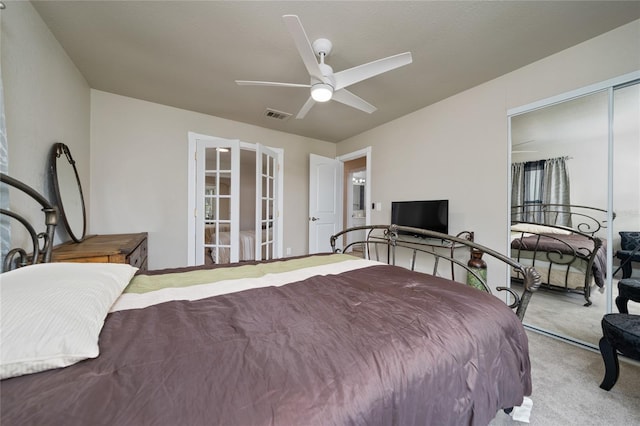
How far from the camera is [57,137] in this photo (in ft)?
6.56

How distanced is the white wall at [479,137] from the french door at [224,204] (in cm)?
190

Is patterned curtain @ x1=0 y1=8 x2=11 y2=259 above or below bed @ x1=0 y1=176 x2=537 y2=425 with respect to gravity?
above

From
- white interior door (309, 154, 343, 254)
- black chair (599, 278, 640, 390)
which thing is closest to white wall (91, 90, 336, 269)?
white interior door (309, 154, 343, 254)

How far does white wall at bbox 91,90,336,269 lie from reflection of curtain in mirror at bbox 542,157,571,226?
393cm

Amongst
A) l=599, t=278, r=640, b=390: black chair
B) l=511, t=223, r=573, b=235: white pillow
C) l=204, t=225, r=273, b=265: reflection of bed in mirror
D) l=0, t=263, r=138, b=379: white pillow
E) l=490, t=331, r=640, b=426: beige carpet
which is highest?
l=511, t=223, r=573, b=235: white pillow

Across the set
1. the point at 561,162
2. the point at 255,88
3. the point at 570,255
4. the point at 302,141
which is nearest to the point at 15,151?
the point at 255,88

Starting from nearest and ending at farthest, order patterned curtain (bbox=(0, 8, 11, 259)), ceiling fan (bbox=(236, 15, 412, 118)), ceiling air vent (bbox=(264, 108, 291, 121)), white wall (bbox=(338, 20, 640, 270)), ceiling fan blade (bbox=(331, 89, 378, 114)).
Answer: patterned curtain (bbox=(0, 8, 11, 259)) < ceiling fan (bbox=(236, 15, 412, 118)) < white wall (bbox=(338, 20, 640, 270)) < ceiling fan blade (bbox=(331, 89, 378, 114)) < ceiling air vent (bbox=(264, 108, 291, 121))

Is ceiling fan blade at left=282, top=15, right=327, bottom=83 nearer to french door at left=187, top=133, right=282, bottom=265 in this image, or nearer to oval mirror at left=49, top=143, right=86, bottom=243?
french door at left=187, top=133, right=282, bottom=265

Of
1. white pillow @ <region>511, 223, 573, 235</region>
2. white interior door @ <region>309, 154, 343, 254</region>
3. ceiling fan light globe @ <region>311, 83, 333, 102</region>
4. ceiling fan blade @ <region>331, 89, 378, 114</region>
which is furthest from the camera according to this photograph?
white interior door @ <region>309, 154, 343, 254</region>

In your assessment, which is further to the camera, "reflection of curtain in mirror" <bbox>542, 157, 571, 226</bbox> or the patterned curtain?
"reflection of curtain in mirror" <bbox>542, 157, 571, 226</bbox>

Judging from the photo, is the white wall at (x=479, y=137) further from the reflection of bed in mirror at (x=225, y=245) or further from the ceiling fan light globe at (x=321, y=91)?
the reflection of bed in mirror at (x=225, y=245)

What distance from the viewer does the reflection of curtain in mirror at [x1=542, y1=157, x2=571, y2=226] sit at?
2.17m

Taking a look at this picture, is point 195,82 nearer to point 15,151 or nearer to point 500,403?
point 15,151

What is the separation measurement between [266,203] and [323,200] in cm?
119
